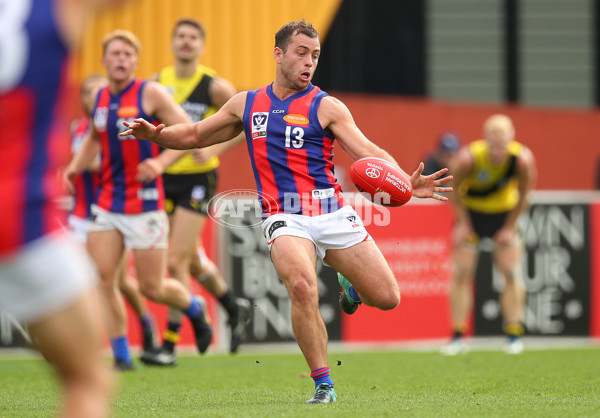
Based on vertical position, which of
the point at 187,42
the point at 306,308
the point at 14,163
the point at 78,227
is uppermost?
the point at 187,42

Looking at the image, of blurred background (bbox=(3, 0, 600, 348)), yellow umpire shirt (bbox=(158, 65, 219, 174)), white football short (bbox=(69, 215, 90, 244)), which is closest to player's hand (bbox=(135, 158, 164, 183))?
blurred background (bbox=(3, 0, 600, 348))

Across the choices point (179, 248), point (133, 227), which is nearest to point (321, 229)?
point (133, 227)

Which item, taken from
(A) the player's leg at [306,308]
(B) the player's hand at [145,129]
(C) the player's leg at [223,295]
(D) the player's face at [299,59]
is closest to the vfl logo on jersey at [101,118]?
(C) the player's leg at [223,295]

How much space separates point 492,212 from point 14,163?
824 cm

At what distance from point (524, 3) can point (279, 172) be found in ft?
43.5

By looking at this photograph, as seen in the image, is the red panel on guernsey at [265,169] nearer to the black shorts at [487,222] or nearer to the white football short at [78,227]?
the white football short at [78,227]

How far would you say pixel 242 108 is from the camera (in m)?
5.98

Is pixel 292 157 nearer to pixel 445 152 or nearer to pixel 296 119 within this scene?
pixel 296 119

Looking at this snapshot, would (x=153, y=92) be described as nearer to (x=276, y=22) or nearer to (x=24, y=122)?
(x=24, y=122)

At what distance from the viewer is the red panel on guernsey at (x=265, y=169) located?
583cm

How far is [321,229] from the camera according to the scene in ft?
18.8

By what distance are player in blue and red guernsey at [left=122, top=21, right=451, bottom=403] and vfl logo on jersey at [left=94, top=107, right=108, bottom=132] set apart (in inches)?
69.3

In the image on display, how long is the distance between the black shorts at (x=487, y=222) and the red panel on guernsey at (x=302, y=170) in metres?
5.21

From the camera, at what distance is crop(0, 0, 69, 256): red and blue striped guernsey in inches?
114
